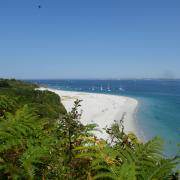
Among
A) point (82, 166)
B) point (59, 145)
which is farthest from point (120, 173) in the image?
point (59, 145)

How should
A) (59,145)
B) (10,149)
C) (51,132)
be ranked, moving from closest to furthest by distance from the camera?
(10,149), (59,145), (51,132)

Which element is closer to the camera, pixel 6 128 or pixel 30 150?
pixel 30 150

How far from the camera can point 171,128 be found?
1812 inches

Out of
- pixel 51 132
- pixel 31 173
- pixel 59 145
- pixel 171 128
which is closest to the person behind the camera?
pixel 31 173

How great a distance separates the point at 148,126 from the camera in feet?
155

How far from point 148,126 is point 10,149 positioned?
4449cm

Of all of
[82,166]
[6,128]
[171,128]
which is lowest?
[171,128]

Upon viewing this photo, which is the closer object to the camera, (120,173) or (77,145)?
(120,173)

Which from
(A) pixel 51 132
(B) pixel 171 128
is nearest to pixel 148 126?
(B) pixel 171 128

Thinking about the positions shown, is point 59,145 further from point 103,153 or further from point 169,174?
point 169,174

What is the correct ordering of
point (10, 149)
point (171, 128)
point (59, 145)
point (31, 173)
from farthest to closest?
1. point (171, 128)
2. point (59, 145)
3. point (10, 149)
4. point (31, 173)

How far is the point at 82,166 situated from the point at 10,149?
0.66m

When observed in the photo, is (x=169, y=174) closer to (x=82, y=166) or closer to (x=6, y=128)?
(x=82, y=166)

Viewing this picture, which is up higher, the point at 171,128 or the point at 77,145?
the point at 77,145
